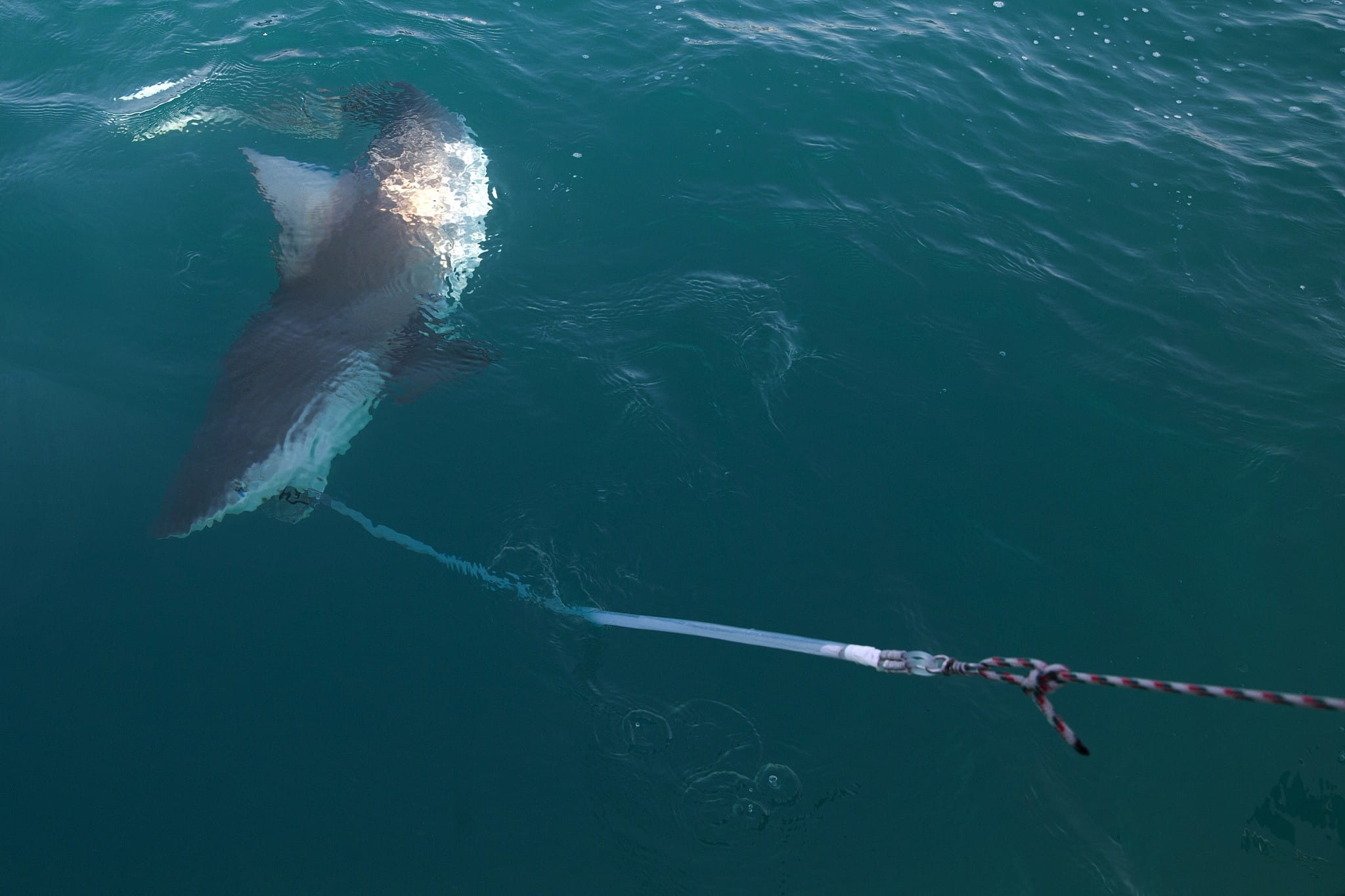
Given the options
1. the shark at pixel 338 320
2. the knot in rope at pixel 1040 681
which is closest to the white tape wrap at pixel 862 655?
the knot in rope at pixel 1040 681

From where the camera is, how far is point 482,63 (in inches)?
606

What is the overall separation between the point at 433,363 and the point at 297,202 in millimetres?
3963

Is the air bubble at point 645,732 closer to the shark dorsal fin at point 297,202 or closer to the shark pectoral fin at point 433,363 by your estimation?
the shark pectoral fin at point 433,363

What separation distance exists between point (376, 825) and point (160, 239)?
926 centimetres

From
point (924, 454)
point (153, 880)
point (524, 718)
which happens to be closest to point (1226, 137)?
point (924, 454)

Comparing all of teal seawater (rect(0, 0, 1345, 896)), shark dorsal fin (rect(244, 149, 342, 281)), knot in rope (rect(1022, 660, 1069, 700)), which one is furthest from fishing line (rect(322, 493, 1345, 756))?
shark dorsal fin (rect(244, 149, 342, 281))

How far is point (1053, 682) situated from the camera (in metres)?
4.48

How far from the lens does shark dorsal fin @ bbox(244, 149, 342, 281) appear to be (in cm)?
1134

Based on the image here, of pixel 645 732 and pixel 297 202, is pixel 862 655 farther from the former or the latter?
pixel 297 202

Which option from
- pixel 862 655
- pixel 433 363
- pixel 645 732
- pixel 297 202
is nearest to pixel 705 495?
pixel 645 732

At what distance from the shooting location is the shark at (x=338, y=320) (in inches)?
363

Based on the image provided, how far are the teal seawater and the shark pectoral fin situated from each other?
0.25 meters

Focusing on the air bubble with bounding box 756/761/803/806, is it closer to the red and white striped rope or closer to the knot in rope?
the red and white striped rope

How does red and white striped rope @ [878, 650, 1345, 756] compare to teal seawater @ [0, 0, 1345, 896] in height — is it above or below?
above
